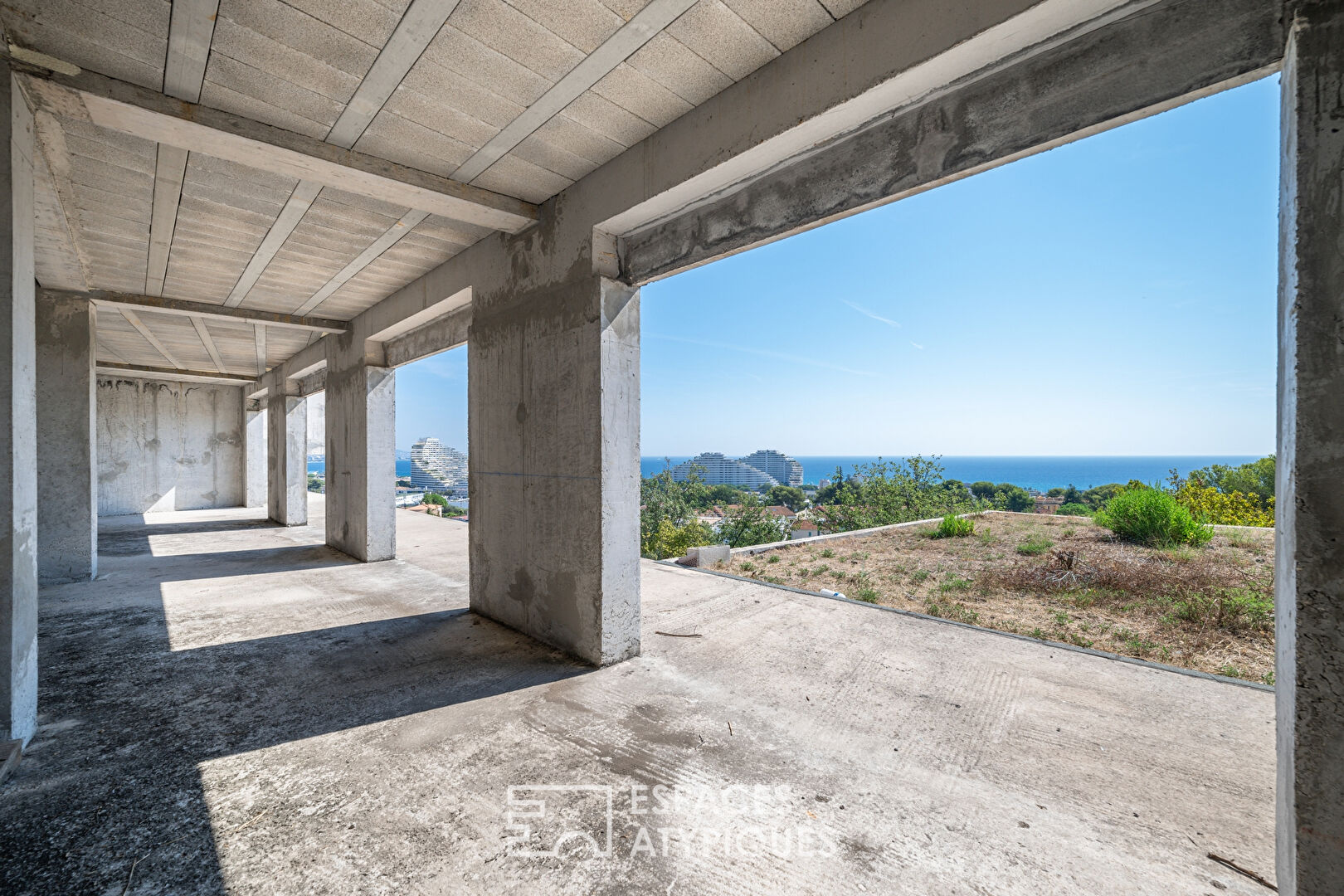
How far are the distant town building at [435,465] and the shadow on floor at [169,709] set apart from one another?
91.6 m

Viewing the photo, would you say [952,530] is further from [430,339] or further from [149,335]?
[149,335]

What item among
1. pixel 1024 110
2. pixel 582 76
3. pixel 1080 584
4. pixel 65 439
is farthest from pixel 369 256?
pixel 1080 584

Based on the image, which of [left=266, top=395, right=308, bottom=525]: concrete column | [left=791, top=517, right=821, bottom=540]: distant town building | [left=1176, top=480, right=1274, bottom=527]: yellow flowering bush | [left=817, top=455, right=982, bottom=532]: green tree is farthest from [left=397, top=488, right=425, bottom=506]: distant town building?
[left=1176, top=480, right=1274, bottom=527]: yellow flowering bush

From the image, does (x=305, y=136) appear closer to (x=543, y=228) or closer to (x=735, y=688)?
(x=543, y=228)

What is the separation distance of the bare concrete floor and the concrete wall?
10.9 metres

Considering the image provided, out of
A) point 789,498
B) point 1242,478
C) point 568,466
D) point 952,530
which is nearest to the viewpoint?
point 568,466

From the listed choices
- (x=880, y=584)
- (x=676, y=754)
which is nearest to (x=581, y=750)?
(x=676, y=754)

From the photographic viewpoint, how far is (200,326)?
26.4 feet

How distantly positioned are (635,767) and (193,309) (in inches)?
311

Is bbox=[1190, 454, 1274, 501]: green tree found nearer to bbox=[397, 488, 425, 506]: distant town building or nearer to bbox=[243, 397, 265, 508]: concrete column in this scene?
bbox=[397, 488, 425, 506]: distant town building

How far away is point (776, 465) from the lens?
118 m

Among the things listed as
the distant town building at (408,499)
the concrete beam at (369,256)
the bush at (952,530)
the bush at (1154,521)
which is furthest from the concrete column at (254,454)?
the bush at (1154,521)

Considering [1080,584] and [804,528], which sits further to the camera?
[804,528]

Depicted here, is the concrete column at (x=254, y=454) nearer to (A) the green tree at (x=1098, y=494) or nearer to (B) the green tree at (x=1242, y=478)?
(B) the green tree at (x=1242, y=478)
